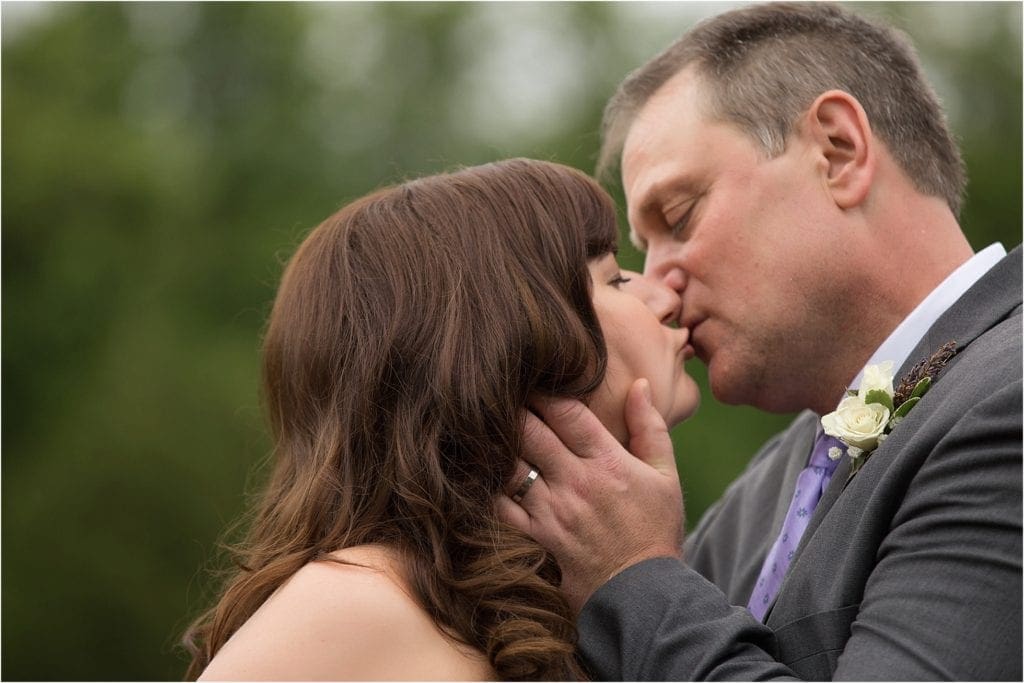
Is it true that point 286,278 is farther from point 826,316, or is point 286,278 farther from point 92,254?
point 92,254

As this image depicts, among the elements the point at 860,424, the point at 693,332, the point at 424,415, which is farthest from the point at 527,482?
the point at 693,332

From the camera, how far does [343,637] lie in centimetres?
293

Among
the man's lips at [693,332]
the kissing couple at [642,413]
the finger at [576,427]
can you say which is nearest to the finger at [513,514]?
the kissing couple at [642,413]

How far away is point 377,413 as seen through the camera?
11.1 ft

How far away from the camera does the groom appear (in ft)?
9.21

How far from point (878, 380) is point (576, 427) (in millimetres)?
870

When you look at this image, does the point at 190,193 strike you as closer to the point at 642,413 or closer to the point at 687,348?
the point at 687,348

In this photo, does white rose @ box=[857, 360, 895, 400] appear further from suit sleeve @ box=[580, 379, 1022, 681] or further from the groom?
suit sleeve @ box=[580, 379, 1022, 681]

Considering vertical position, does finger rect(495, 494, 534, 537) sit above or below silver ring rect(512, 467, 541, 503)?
below

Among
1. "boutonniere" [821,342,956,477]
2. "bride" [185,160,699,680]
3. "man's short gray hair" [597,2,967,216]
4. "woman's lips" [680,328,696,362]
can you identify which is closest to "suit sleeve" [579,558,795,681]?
"bride" [185,160,699,680]

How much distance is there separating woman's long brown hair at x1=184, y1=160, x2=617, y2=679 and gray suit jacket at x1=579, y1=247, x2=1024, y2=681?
0.27 metres

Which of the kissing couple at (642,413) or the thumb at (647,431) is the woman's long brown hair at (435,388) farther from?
the thumb at (647,431)

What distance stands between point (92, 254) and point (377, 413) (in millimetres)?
13904

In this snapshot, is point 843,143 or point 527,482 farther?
point 843,143
